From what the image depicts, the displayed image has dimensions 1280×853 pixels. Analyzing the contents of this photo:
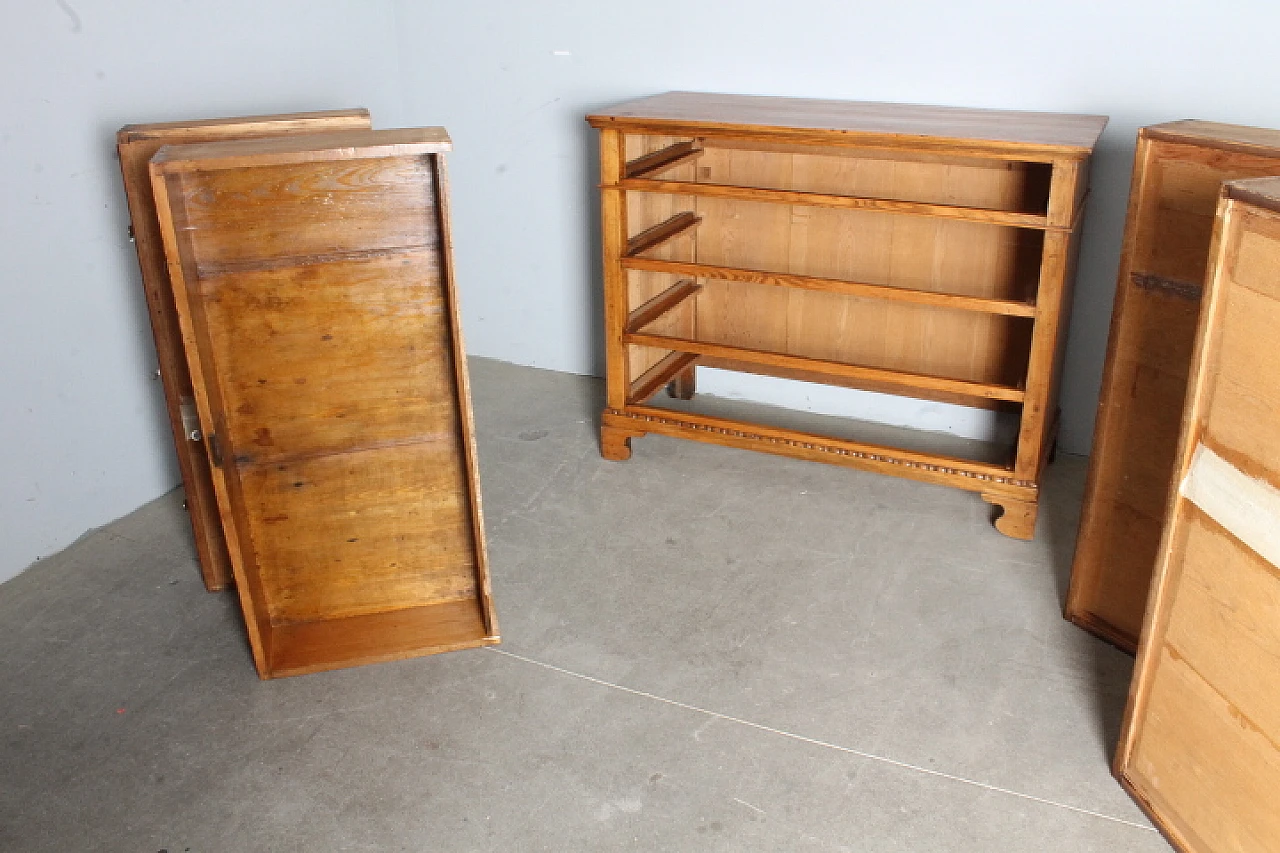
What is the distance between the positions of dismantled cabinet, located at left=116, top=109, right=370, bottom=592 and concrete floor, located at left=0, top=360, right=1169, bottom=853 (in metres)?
0.19

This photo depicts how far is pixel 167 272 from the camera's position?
2385 mm

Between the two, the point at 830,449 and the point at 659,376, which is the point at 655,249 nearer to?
the point at 659,376

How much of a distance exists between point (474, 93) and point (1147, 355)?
255 cm

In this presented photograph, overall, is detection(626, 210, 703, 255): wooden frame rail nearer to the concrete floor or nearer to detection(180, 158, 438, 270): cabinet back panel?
the concrete floor

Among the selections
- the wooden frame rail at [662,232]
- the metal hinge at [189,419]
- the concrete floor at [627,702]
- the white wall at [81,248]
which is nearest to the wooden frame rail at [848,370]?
the wooden frame rail at [662,232]

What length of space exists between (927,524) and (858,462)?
0.26 meters

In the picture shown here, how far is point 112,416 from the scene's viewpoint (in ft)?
9.59

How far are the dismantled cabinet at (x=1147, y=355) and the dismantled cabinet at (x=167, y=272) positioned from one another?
1.72 metres

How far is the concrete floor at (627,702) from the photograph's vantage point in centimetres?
191

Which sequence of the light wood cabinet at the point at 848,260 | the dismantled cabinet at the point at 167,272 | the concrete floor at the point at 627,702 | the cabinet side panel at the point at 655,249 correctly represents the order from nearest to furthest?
the concrete floor at the point at 627,702 → the dismantled cabinet at the point at 167,272 → the light wood cabinet at the point at 848,260 → the cabinet side panel at the point at 655,249

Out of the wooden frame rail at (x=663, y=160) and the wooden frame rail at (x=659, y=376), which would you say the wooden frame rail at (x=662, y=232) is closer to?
the wooden frame rail at (x=663, y=160)

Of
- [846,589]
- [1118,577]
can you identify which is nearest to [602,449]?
[846,589]

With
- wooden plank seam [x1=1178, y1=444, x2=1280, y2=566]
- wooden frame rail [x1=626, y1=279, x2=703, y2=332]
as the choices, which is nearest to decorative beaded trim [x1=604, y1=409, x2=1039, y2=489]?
wooden frame rail [x1=626, y1=279, x2=703, y2=332]

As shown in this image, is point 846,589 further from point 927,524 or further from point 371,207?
point 371,207
